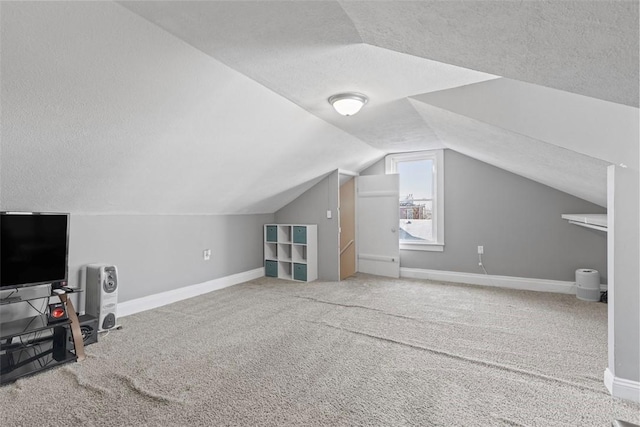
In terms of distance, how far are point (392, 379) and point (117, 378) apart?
1934 millimetres

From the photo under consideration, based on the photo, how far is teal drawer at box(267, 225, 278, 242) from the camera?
5582mm

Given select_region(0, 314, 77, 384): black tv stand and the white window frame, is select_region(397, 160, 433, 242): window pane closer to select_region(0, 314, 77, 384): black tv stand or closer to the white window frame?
the white window frame

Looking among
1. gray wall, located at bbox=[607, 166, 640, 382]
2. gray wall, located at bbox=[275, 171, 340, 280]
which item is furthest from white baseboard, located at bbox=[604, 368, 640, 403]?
gray wall, located at bbox=[275, 171, 340, 280]

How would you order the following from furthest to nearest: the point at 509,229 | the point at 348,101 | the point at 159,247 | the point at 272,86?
the point at 509,229 < the point at 159,247 < the point at 348,101 < the point at 272,86

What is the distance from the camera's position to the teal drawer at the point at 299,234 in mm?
5293

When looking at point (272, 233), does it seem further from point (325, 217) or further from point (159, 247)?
point (159, 247)

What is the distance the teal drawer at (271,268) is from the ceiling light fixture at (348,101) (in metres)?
3.37

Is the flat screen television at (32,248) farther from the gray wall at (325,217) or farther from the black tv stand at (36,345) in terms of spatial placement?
the gray wall at (325,217)

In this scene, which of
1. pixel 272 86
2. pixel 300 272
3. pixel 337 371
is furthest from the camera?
pixel 300 272

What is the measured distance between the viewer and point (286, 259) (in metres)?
5.50

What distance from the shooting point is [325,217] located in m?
5.41

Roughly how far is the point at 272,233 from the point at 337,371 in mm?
3564

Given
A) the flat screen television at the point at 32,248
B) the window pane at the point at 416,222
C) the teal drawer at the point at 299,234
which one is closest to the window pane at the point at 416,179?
the window pane at the point at 416,222

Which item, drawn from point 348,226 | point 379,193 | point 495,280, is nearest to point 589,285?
point 495,280
